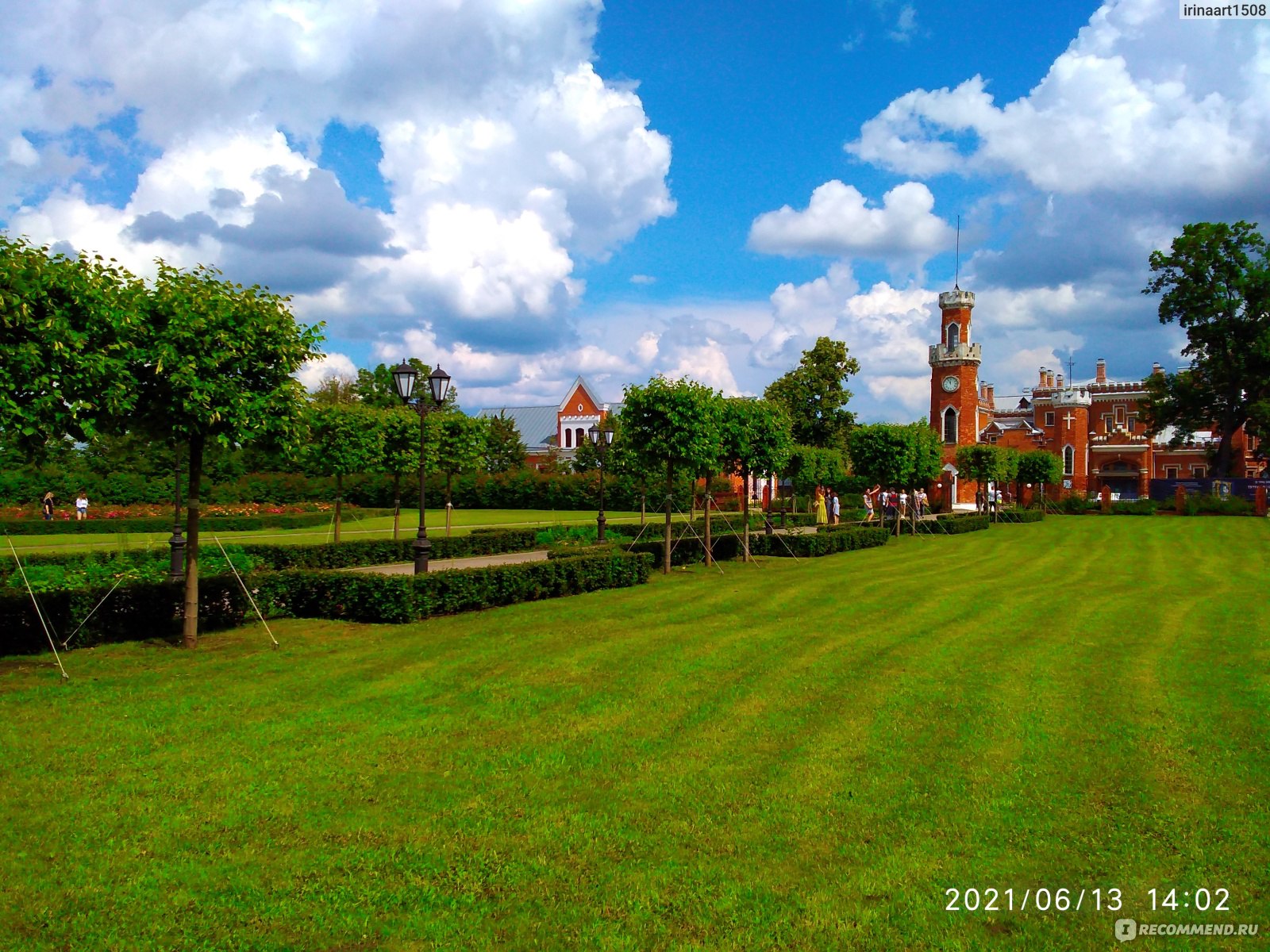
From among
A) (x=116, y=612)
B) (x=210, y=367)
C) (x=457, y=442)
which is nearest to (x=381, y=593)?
(x=116, y=612)

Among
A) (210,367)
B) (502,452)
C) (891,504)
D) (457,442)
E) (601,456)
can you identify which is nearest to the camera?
(210,367)

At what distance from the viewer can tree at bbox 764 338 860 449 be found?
4953 cm

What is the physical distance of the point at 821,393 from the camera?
4978 cm

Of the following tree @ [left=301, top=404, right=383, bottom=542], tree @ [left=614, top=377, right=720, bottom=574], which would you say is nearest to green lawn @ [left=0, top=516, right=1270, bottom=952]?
tree @ [left=614, top=377, right=720, bottom=574]

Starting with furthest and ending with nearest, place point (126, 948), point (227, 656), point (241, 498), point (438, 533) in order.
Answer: point (241, 498) → point (438, 533) → point (227, 656) → point (126, 948)

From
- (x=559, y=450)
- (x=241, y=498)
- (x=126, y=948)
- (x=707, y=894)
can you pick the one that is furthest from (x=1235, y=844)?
(x=559, y=450)

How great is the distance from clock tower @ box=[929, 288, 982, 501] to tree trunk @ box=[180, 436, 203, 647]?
58456mm

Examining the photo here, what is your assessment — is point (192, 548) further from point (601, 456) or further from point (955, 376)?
point (955, 376)

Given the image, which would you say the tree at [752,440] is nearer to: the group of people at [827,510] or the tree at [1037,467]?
the group of people at [827,510]

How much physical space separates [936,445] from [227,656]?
96.5 ft

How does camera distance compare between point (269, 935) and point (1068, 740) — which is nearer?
point (269, 935)

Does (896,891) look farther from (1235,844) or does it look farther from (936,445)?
(936,445)

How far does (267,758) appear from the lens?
21.4 feet

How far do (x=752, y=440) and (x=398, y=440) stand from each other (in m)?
9.66
